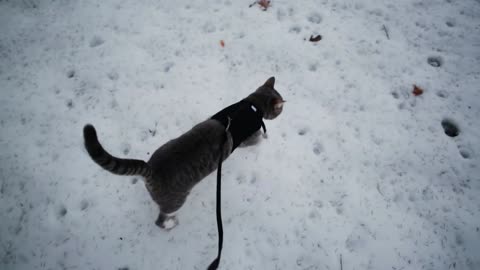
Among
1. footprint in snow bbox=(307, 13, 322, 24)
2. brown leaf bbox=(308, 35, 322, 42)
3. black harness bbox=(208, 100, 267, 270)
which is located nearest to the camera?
black harness bbox=(208, 100, 267, 270)

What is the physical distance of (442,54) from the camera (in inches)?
195

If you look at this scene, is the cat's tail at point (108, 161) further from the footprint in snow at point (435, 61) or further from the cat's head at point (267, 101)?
the footprint in snow at point (435, 61)

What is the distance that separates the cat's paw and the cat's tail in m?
1.17

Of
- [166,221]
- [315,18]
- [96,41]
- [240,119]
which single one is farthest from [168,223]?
[315,18]

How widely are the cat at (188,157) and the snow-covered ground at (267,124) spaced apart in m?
0.83

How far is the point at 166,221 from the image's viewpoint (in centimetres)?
352

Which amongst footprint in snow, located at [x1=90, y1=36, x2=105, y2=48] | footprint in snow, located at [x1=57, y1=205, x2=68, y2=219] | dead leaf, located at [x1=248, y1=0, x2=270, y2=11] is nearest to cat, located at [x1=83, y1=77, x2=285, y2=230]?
footprint in snow, located at [x1=57, y1=205, x2=68, y2=219]

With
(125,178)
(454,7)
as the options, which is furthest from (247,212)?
(454,7)

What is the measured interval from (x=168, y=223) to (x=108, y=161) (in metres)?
1.76

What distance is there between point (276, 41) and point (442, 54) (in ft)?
11.0

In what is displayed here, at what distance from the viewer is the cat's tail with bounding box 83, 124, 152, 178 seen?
197cm

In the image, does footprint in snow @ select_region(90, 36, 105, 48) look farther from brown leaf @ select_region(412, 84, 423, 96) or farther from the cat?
brown leaf @ select_region(412, 84, 423, 96)

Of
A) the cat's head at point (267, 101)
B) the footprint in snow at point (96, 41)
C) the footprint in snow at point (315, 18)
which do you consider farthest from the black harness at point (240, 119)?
the footprint in snow at point (96, 41)

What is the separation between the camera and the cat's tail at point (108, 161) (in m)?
1.97
